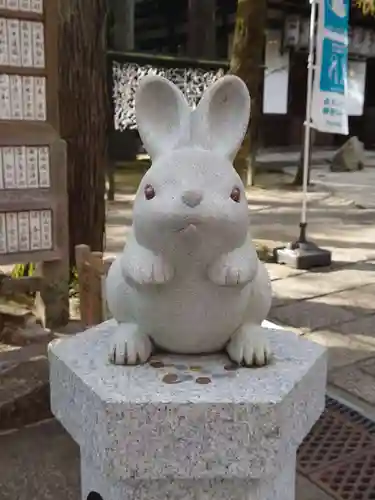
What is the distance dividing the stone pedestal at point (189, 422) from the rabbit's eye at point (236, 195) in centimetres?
45

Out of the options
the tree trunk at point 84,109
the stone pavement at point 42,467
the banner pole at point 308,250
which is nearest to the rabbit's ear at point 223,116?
the stone pavement at point 42,467

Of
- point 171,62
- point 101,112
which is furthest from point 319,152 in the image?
point 101,112

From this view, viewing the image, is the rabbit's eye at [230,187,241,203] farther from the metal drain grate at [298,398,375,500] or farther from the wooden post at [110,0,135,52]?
the wooden post at [110,0,135,52]

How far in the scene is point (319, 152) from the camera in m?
17.1

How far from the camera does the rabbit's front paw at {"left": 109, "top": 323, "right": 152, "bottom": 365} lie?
162 centimetres

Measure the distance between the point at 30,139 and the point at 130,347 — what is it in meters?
2.06

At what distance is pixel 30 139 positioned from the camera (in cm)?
335

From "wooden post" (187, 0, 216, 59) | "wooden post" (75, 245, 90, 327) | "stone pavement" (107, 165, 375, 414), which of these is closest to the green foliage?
"wooden post" (75, 245, 90, 327)

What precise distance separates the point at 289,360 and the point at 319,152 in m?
16.1

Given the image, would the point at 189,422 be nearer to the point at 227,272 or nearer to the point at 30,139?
the point at 227,272

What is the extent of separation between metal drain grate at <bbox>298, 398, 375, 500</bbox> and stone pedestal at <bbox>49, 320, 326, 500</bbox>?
70 centimetres

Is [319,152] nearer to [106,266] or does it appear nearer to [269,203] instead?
[269,203]

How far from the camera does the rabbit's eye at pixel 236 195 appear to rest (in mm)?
1494

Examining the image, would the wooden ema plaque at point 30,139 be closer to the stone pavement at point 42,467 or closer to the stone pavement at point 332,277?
the stone pavement at point 42,467
